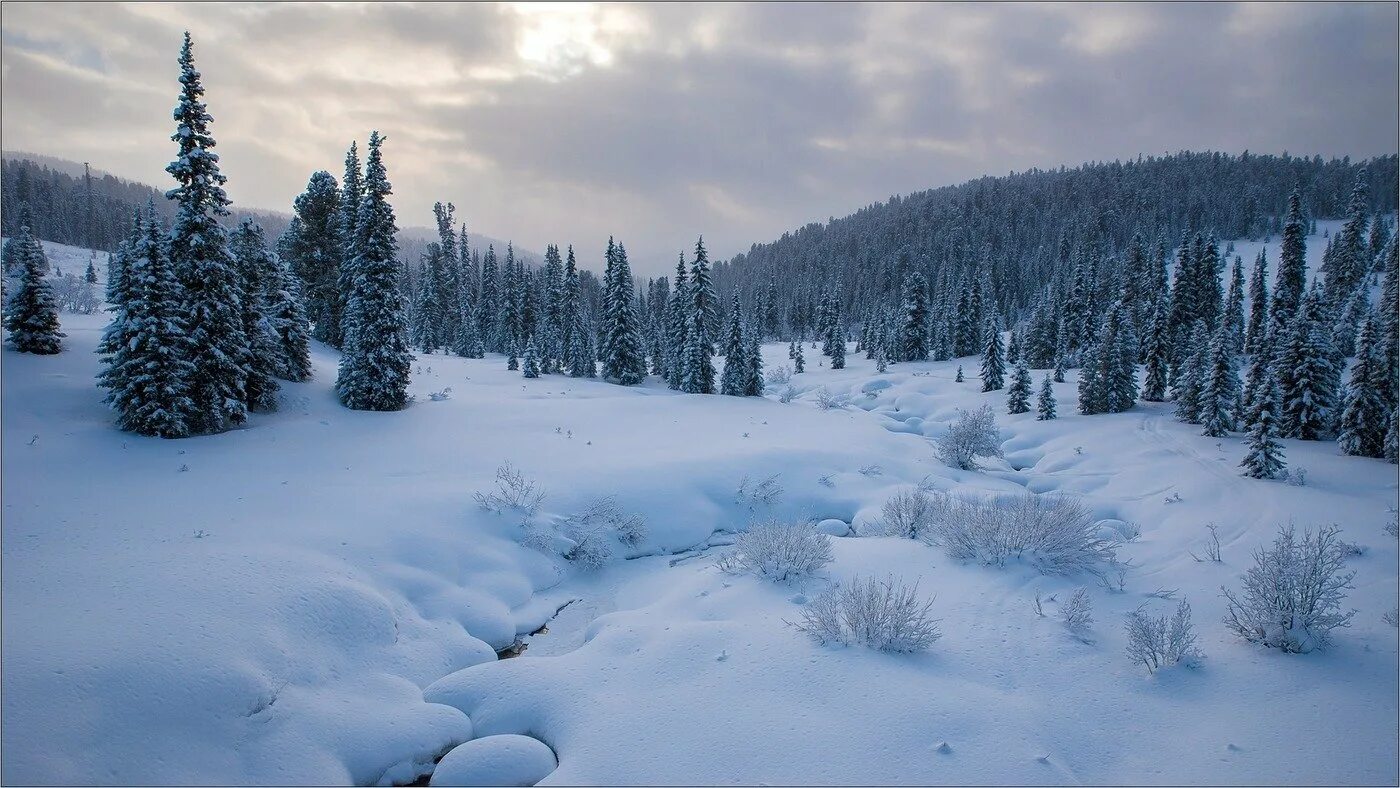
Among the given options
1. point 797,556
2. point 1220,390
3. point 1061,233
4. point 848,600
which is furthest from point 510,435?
point 1061,233

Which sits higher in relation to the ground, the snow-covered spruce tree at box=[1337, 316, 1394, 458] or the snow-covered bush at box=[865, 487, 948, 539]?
the snow-covered spruce tree at box=[1337, 316, 1394, 458]

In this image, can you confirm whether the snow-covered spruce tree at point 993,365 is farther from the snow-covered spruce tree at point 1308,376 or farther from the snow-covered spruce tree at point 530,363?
the snow-covered spruce tree at point 530,363

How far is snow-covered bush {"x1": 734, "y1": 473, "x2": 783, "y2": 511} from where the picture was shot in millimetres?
19422

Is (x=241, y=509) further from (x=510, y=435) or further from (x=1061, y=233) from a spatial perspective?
(x=1061, y=233)

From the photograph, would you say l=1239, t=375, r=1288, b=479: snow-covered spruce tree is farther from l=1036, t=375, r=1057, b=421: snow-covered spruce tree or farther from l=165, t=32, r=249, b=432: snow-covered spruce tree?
l=165, t=32, r=249, b=432: snow-covered spruce tree

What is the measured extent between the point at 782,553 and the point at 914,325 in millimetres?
65089

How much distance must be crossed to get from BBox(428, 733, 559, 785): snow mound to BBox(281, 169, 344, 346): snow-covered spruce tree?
36072 millimetres

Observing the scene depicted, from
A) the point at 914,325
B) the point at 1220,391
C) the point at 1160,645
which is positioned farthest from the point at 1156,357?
the point at 1160,645

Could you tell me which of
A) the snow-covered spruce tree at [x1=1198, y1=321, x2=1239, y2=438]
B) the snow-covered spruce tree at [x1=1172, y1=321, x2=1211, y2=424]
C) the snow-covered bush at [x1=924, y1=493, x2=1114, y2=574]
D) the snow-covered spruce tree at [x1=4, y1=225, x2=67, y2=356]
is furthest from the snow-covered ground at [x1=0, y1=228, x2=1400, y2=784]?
the snow-covered spruce tree at [x1=1172, y1=321, x2=1211, y2=424]

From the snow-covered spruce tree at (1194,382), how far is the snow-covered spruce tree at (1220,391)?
1006 millimetres

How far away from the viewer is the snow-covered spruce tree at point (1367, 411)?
81.9 feet

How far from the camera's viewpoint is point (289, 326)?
26.1 metres

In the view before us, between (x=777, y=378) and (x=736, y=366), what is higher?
(x=736, y=366)

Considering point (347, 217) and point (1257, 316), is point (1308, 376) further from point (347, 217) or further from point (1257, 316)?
point (347, 217)
